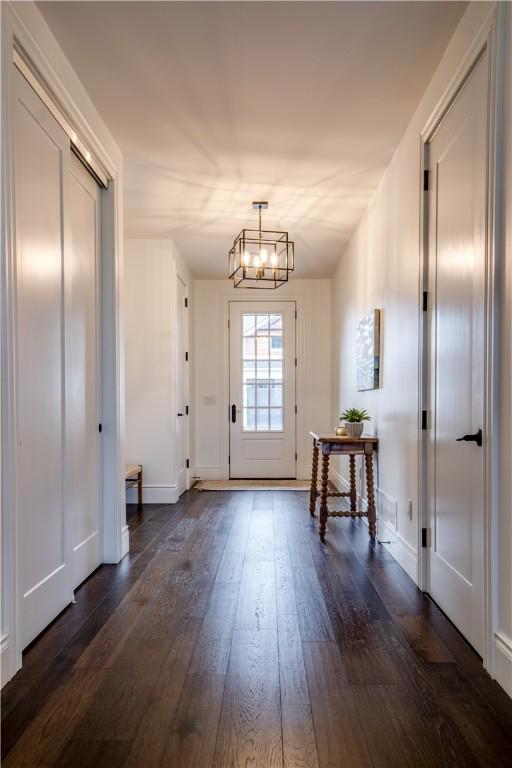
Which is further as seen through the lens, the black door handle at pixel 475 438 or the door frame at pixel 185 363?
the door frame at pixel 185 363

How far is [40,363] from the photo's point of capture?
7.80 feet

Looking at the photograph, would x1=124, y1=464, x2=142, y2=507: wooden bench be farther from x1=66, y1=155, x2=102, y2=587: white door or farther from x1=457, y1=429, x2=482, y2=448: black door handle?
x1=457, y1=429, x2=482, y2=448: black door handle

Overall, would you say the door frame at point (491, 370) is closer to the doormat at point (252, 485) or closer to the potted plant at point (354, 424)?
the potted plant at point (354, 424)

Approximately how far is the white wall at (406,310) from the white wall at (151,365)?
75.9 inches

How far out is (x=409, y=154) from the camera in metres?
3.26

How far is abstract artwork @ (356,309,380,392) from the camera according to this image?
13.5ft

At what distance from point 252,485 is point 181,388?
149cm

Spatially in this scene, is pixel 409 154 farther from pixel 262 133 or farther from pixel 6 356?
pixel 6 356

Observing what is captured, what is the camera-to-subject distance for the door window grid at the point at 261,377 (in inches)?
284

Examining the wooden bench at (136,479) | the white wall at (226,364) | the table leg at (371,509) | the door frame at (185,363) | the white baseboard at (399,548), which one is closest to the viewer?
the white baseboard at (399,548)

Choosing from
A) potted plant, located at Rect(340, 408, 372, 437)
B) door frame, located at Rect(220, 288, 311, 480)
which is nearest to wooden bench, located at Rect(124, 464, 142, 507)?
door frame, located at Rect(220, 288, 311, 480)

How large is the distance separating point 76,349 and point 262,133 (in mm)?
1754

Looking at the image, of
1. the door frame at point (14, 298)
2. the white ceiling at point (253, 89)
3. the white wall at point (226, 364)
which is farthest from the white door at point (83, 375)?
the white wall at point (226, 364)

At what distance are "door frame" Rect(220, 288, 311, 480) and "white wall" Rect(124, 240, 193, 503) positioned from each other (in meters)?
1.71
